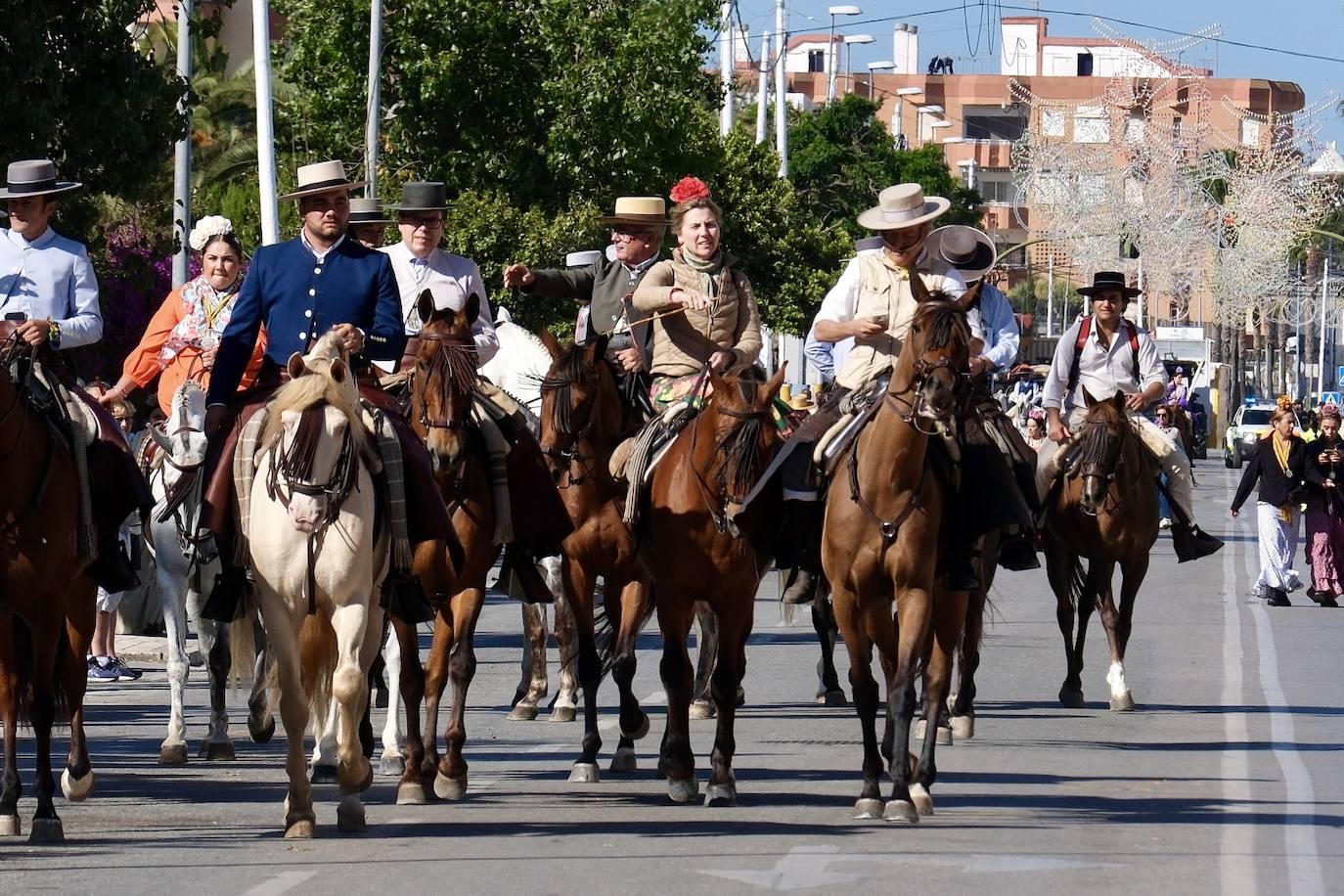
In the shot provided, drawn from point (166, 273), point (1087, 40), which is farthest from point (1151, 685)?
point (1087, 40)

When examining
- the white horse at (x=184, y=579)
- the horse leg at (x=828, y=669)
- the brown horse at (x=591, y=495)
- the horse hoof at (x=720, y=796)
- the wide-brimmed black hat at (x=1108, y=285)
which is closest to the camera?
the horse hoof at (x=720, y=796)

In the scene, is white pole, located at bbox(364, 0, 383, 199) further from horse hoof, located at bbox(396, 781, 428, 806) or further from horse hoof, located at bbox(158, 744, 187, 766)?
horse hoof, located at bbox(396, 781, 428, 806)

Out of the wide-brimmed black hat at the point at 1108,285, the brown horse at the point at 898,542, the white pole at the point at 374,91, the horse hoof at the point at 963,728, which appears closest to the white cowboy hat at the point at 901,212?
the brown horse at the point at 898,542

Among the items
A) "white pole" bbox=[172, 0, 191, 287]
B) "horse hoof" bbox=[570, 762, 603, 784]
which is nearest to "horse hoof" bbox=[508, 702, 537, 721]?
"horse hoof" bbox=[570, 762, 603, 784]

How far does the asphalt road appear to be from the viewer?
31.6 feet

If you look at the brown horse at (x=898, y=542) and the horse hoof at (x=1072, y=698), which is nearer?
the brown horse at (x=898, y=542)

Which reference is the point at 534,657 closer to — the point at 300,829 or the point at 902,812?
the point at 902,812

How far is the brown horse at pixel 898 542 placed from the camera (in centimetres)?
1107

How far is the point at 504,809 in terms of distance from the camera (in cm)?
1152

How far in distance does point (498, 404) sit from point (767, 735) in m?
3.22

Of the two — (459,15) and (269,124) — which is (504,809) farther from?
(459,15)

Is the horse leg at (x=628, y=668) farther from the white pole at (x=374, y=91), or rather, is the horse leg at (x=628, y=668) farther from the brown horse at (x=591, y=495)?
the white pole at (x=374, y=91)

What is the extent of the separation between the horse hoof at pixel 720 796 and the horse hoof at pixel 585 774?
1046 mm

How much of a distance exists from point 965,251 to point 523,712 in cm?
457
